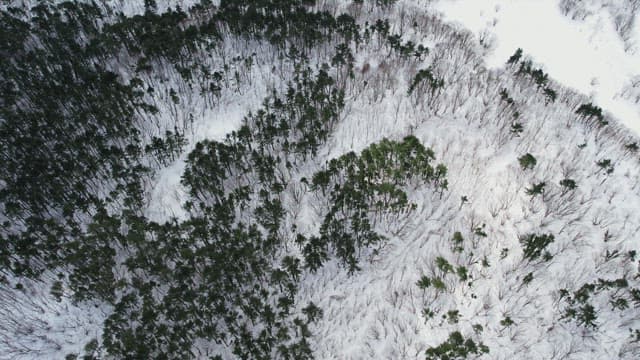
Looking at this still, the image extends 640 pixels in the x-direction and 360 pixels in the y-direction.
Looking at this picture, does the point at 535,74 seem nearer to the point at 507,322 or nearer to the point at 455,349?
the point at 507,322

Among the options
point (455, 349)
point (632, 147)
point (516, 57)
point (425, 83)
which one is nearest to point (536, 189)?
point (632, 147)

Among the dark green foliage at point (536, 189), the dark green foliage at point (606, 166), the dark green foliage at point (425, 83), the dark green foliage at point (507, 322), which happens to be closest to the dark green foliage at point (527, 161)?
the dark green foliage at point (536, 189)

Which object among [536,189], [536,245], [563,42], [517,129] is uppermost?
[563,42]

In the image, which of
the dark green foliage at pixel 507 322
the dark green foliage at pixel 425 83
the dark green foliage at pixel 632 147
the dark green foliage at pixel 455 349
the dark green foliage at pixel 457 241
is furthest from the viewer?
the dark green foliage at pixel 425 83

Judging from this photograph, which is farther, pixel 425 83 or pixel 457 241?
pixel 425 83

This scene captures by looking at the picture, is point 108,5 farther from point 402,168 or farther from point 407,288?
point 407,288

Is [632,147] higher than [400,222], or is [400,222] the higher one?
[632,147]

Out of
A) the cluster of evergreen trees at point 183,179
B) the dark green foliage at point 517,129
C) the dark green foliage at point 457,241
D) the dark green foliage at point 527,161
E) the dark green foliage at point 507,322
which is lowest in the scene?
the cluster of evergreen trees at point 183,179

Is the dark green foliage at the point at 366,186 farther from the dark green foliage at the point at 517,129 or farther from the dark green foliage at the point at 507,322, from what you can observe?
the dark green foliage at the point at 507,322
